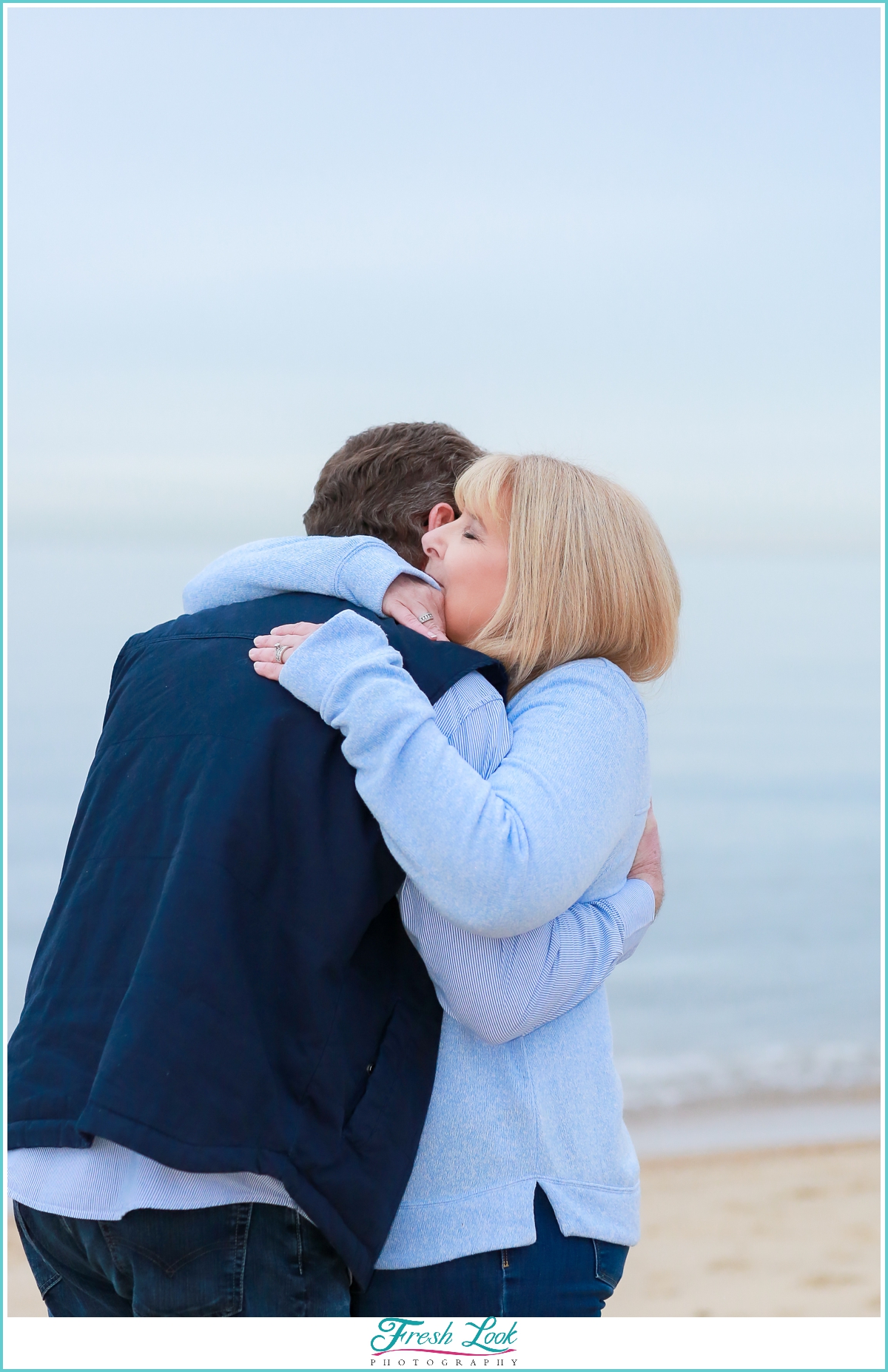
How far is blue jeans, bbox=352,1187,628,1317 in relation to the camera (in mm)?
1349

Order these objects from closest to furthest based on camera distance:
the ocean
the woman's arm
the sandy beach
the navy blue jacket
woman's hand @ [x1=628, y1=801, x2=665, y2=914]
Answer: the navy blue jacket, the woman's arm, woman's hand @ [x1=628, y1=801, x2=665, y2=914], the sandy beach, the ocean

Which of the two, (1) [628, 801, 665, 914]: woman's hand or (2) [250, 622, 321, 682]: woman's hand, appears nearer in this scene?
(2) [250, 622, 321, 682]: woman's hand

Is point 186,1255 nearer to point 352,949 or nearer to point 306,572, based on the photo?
point 352,949

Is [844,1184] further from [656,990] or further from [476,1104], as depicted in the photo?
[476,1104]

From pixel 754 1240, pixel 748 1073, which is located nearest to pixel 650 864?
pixel 754 1240

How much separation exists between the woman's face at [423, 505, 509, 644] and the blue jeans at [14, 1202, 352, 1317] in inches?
28.5

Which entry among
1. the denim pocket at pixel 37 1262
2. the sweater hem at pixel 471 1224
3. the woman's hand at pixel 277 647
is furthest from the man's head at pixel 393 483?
the denim pocket at pixel 37 1262

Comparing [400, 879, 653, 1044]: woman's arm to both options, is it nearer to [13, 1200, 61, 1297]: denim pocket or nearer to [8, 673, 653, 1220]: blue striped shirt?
[8, 673, 653, 1220]: blue striped shirt

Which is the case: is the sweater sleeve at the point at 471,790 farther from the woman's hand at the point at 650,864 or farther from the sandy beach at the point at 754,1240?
the sandy beach at the point at 754,1240

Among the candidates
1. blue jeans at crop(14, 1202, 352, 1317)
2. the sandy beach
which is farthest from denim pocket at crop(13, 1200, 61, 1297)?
the sandy beach

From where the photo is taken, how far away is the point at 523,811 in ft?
4.14

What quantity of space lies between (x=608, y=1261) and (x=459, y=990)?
405 mm

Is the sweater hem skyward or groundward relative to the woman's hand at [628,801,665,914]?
groundward

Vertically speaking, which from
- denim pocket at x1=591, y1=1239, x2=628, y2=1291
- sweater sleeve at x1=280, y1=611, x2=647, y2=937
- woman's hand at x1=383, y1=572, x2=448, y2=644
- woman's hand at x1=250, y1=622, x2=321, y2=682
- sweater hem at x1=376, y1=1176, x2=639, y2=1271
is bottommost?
denim pocket at x1=591, y1=1239, x2=628, y2=1291
